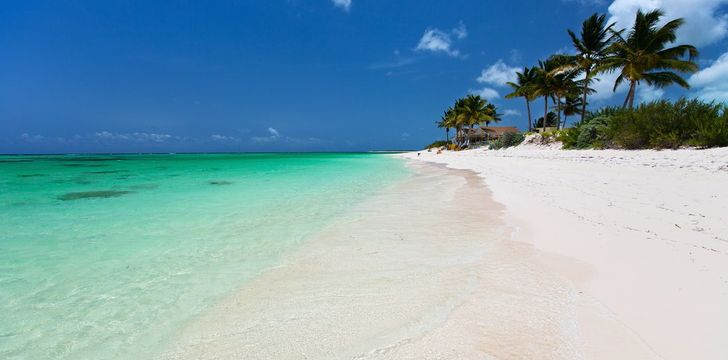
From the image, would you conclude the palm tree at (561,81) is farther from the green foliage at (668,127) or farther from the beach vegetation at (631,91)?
the green foliage at (668,127)

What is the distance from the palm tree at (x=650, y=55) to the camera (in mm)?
19297

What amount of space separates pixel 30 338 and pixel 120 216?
4.72 meters

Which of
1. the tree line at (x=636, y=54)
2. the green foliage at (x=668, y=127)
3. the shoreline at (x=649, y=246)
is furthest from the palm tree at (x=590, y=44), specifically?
the shoreline at (x=649, y=246)

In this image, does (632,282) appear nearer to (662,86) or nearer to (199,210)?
(199,210)

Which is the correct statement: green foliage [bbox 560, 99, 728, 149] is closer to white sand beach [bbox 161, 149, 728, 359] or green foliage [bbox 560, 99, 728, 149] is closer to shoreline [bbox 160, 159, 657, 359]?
white sand beach [bbox 161, 149, 728, 359]

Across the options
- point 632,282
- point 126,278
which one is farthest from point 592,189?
point 126,278

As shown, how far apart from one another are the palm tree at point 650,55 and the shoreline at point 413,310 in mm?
22448

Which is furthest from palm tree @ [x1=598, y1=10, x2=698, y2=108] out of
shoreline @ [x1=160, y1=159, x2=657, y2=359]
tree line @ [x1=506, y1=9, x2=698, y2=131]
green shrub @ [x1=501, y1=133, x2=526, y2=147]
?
shoreline @ [x1=160, y1=159, x2=657, y2=359]

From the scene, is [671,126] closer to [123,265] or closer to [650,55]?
[650,55]

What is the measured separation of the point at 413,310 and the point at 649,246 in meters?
2.79

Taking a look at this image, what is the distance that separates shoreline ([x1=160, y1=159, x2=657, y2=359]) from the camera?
6.10 feet

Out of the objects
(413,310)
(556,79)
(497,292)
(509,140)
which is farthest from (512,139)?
(413,310)

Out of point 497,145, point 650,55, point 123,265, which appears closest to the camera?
point 123,265

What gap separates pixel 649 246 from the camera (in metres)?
3.32
